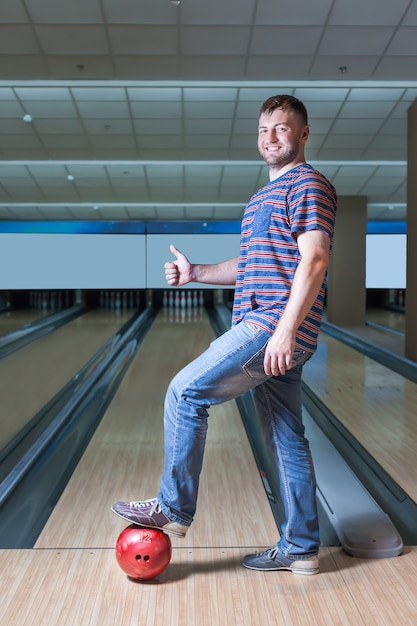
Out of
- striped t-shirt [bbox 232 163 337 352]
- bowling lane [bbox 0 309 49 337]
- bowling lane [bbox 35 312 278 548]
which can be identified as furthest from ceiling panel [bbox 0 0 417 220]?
striped t-shirt [bbox 232 163 337 352]

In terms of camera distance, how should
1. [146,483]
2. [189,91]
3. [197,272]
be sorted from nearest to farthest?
[197,272], [146,483], [189,91]

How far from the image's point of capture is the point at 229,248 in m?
14.0

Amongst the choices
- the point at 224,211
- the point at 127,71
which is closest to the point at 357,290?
the point at 224,211

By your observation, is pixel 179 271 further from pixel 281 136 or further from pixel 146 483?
pixel 146 483

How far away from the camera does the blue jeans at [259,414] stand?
1.92 metres

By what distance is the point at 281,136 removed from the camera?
2.00 m

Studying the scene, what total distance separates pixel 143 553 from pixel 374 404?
3.14 metres

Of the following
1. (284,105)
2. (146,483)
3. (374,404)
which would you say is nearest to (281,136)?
(284,105)

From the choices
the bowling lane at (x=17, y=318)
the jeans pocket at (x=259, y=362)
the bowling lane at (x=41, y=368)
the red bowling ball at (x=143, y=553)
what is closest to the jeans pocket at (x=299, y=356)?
the jeans pocket at (x=259, y=362)

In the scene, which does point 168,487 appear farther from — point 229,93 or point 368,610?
point 229,93

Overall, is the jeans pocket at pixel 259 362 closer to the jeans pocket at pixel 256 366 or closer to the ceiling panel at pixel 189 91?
the jeans pocket at pixel 256 366

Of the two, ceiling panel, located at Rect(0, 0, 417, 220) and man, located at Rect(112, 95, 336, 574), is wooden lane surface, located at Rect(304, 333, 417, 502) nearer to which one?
man, located at Rect(112, 95, 336, 574)

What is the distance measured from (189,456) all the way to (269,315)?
0.50 metres

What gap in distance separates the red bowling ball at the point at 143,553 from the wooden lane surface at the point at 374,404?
135cm
